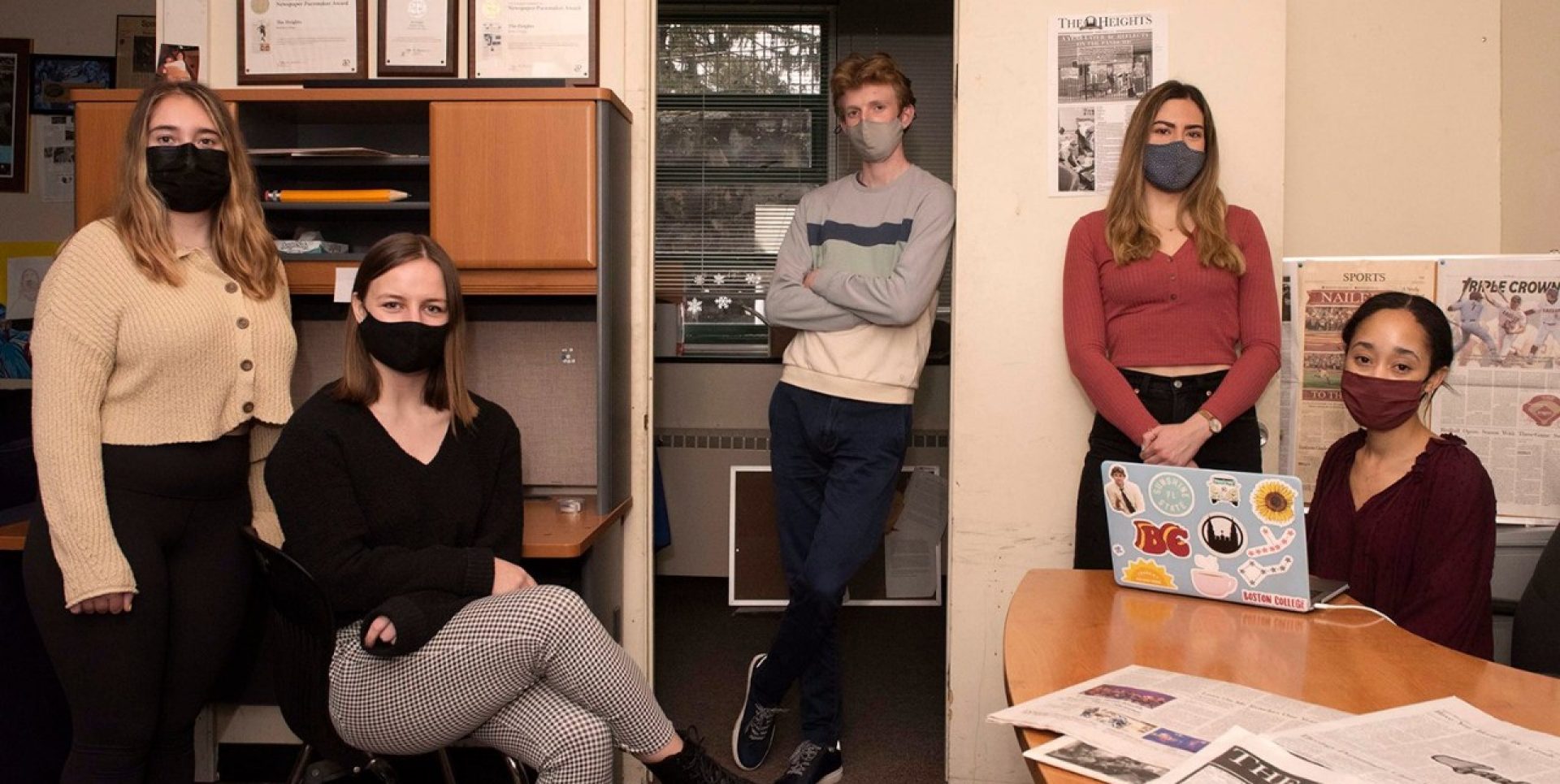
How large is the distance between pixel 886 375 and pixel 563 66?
3.66 feet

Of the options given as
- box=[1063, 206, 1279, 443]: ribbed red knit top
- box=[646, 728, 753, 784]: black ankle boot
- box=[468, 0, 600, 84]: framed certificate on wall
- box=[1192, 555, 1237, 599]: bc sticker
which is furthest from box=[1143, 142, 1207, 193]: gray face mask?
box=[646, 728, 753, 784]: black ankle boot

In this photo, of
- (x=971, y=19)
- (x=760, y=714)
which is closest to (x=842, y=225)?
(x=971, y=19)

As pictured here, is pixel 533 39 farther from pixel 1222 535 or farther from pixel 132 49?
pixel 132 49

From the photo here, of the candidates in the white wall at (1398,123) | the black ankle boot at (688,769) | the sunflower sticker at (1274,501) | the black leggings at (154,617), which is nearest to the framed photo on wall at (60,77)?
the black leggings at (154,617)

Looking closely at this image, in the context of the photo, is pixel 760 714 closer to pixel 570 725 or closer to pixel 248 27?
pixel 570 725

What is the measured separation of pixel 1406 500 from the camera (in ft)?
6.08

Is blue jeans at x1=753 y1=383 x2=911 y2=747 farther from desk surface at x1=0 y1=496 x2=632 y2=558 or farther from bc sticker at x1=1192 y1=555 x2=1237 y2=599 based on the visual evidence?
bc sticker at x1=1192 y1=555 x2=1237 y2=599

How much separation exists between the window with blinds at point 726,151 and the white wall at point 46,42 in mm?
2268

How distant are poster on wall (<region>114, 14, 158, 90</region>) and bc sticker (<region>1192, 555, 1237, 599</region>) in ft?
14.6

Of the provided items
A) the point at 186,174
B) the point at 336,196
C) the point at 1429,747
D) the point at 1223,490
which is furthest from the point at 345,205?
the point at 1429,747

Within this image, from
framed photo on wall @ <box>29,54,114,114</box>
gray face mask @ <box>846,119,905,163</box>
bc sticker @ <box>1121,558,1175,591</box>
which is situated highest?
framed photo on wall @ <box>29,54,114,114</box>

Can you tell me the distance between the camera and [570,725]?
1.91m

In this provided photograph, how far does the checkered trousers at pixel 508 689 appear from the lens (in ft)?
6.12

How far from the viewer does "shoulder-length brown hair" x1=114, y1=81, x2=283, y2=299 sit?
2.03 m
